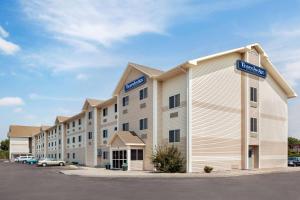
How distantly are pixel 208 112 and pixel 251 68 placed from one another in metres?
8.02

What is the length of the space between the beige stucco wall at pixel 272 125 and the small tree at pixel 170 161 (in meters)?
10.6

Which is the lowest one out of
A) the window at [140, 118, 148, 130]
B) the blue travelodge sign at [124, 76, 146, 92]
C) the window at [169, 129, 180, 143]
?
the window at [169, 129, 180, 143]

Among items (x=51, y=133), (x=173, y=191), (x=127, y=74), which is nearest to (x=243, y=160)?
(x=127, y=74)

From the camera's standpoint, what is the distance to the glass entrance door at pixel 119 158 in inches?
1411

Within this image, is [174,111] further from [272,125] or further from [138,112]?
[272,125]

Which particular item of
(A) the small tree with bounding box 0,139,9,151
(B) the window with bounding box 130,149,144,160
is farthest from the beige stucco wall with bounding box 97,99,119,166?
(A) the small tree with bounding box 0,139,9,151

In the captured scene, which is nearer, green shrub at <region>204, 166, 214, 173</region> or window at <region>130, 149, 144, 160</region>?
green shrub at <region>204, 166, 214, 173</region>

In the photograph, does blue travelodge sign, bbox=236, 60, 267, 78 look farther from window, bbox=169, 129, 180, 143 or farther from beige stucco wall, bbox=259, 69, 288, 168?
window, bbox=169, 129, 180, 143

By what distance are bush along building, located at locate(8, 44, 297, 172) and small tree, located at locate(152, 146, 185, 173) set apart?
1.83 ft

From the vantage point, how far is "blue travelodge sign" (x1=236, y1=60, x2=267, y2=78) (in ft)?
112

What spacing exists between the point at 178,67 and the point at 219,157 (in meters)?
8.84

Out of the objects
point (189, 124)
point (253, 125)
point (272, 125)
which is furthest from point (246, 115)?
point (189, 124)

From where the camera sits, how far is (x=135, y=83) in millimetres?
37438

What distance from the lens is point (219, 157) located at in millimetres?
31422
